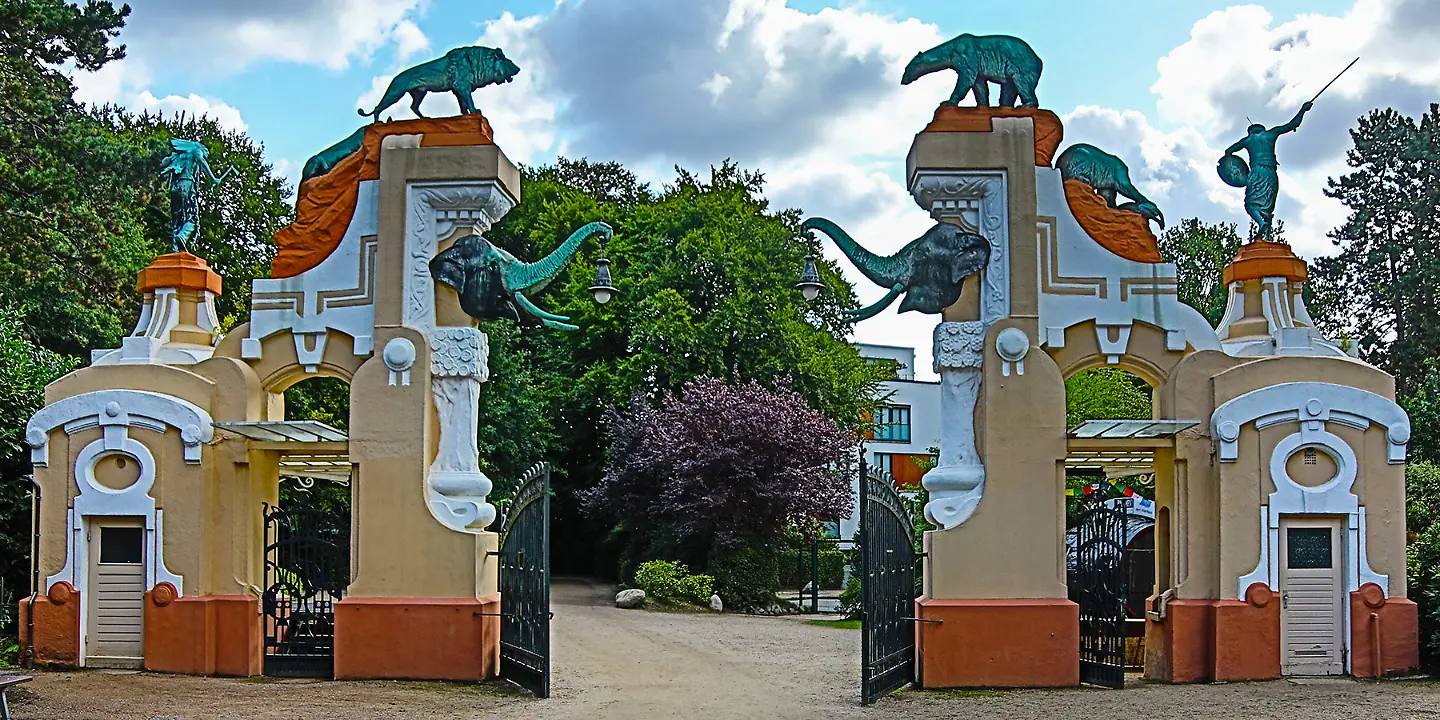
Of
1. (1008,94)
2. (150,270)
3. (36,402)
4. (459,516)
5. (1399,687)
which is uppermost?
(1008,94)

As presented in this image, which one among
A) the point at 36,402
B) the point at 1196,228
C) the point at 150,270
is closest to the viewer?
the point at 150,270

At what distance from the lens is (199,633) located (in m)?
13.4

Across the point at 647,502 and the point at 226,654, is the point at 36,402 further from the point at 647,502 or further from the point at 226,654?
the point at 647,502

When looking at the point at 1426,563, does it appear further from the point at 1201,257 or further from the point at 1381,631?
the point at 1201,257

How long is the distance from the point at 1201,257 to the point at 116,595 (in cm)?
2800

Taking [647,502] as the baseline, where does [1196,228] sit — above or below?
above

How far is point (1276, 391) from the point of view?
511 inches

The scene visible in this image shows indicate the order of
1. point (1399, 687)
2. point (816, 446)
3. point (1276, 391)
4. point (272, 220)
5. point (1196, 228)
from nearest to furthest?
point (1399, 687)
point (1276, 391)
point (816, 446)
point (272, 220)
point (1196, 228)

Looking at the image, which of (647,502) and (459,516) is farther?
(647,502)

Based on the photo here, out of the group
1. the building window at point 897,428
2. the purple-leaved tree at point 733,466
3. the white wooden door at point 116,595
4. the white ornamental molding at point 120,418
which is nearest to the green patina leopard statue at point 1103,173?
the white ornamental molding at point 120,418

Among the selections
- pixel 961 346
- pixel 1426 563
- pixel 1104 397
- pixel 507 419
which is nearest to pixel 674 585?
pixel 507 419

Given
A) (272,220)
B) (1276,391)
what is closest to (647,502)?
(272,220)

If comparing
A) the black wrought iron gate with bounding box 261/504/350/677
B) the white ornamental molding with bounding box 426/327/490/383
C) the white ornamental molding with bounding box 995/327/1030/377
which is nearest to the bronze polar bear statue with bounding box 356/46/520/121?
the white ornamental molding with bounding box 426/327/490/383

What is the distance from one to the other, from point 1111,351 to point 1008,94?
108 inches
